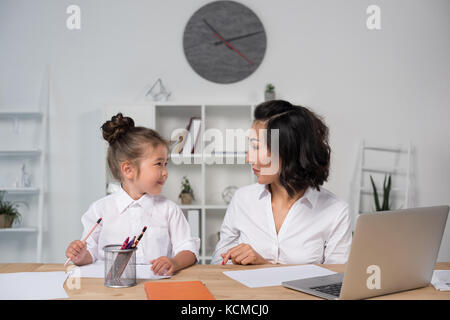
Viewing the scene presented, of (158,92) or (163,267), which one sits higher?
(158,92)

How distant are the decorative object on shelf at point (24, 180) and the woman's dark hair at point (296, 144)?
2257mm

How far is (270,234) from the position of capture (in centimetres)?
163

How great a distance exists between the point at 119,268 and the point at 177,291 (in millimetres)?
161

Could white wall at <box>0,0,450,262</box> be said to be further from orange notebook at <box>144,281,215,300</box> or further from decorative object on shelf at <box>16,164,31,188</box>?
orange notebook at <box>144,281,215,300</box>

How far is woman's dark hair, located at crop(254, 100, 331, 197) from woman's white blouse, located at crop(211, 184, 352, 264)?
0.08 metres

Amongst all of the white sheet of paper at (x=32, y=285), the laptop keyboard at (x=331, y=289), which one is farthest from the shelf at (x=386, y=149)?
the white sheet of paper at (x=32, y=285)

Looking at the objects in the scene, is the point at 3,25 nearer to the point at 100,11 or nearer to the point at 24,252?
the point at 100,11

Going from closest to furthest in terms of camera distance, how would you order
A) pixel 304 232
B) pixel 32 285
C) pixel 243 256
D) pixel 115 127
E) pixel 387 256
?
pixel 387 256 < pixel 32 285 < pixel 243 256 < pixel 304 232 < pixel 115 127

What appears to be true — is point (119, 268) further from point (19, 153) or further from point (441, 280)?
point (19, 153)

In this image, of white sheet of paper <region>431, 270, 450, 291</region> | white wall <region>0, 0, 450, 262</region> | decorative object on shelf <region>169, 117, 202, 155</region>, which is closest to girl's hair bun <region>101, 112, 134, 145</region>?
white sheet of paper <region>431, 270, 450, 291</region>

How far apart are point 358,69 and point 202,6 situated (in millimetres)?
1295

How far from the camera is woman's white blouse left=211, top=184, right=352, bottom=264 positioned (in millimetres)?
1589

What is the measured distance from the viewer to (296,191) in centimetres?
166

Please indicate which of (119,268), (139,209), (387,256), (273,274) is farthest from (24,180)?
(387,256)
